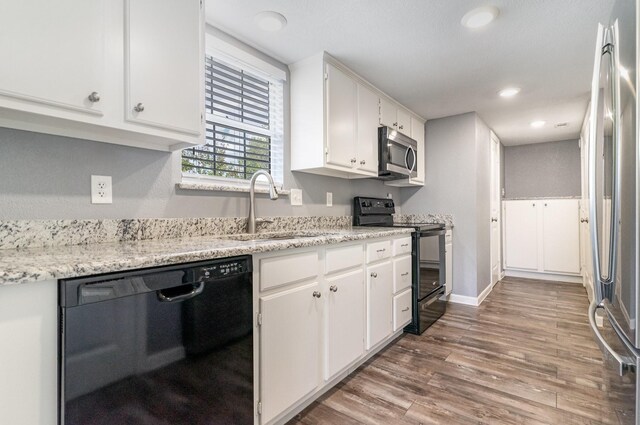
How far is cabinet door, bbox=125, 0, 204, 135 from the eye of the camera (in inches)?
48.8

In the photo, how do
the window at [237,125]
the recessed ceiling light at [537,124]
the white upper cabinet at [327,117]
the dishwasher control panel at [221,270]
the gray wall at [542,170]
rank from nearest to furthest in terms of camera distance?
the dishwasher control panel at [221,270], the window at [237,125], the white upper cabinet at [327,117], the recessed ceiling light at [537,124], the gray wall at [542,170]

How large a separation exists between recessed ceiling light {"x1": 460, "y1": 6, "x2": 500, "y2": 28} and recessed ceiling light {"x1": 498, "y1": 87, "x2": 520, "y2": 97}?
4.14 ft

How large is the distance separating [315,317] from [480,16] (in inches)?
74.8

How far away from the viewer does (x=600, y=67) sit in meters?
1.11

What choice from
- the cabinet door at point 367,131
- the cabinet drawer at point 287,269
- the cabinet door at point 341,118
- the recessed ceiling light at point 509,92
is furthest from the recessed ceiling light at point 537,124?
the cabinet drawer at point 287,269

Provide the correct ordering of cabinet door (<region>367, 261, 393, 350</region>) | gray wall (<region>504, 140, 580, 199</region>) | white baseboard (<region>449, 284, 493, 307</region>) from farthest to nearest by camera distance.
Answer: gray wall (<region>504, 140, 580, 199</region>) < white baseboard (<region>449, 284, 493, 307</region>) < cabinet door (<region>367, 261, 393, 350</region>)

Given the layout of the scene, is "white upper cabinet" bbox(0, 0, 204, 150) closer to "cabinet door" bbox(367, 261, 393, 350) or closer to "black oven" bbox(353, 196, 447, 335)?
"cabinet door" bbox(367, 261, 393, 350)

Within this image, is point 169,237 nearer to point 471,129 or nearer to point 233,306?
point 233,306

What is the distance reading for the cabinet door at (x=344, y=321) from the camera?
173 centimetres

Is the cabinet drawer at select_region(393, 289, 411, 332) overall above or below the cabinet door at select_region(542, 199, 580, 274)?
below

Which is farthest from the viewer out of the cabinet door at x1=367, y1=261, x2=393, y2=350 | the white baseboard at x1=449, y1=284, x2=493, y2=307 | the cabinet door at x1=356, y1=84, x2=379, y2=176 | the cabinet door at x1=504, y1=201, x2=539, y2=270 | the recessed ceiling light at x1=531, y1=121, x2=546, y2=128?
the cabinet door at x1=504, y1=201, x2=539, y2=270

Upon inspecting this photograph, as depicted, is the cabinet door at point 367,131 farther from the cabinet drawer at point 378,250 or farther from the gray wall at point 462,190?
the gray wall at point 462,190

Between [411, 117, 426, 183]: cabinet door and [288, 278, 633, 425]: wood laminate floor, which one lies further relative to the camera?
[411, 117, 426, 183]: cabinet door

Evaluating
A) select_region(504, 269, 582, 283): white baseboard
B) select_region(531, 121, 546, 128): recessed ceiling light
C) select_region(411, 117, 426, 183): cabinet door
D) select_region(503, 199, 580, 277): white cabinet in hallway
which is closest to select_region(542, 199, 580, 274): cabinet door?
select_region(503, 199, 580, 277): white cabinet in hallway
